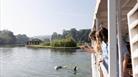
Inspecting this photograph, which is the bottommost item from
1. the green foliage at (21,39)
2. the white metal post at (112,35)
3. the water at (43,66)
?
the water at (43,66)

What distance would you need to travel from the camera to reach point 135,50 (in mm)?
1956

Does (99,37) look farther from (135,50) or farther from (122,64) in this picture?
(135,50)

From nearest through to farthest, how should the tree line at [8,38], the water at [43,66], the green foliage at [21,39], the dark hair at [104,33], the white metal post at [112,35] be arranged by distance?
the white metal post at [112,35]
the dark hair at [104,33]
the water at [43,66]
the tree line at [8,38]
the green foliage at [21,39]

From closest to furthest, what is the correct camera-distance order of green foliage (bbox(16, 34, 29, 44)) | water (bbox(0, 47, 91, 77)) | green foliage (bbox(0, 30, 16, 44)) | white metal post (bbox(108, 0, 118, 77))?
white metal post (bbox(108, 0, 118, 77)) → water (bbox(0, 47, 91, 77)) → green foliage (bbox(0, 30, 16, 44)) → green foliage (bbox(16, 34, 29, 44))

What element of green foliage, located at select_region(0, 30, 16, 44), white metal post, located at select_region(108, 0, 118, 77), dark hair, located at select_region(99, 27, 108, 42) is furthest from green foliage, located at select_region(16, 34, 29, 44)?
white metal post, located at select_region(108, 0, 118, 77)

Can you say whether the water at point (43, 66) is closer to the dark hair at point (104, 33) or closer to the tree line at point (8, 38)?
the dark hair at point (104, 33)

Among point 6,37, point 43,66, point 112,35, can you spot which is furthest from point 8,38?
point 112,35

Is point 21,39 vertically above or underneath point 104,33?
above

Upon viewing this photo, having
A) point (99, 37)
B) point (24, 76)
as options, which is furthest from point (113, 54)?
point (24, 76)

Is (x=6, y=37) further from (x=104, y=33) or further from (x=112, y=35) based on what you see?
(x=112, y=35)

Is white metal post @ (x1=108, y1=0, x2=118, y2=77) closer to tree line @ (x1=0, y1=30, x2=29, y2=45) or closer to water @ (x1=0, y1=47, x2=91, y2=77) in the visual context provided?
water @ (x1=0, y1=47, x2=91, y2=77)

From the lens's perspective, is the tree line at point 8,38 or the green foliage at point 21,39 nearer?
the tree line at point 8,38

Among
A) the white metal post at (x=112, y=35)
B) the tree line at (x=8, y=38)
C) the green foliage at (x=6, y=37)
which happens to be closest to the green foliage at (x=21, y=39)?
the tree line at (x=8, y=38)

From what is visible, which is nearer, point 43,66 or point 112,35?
point 112,35
